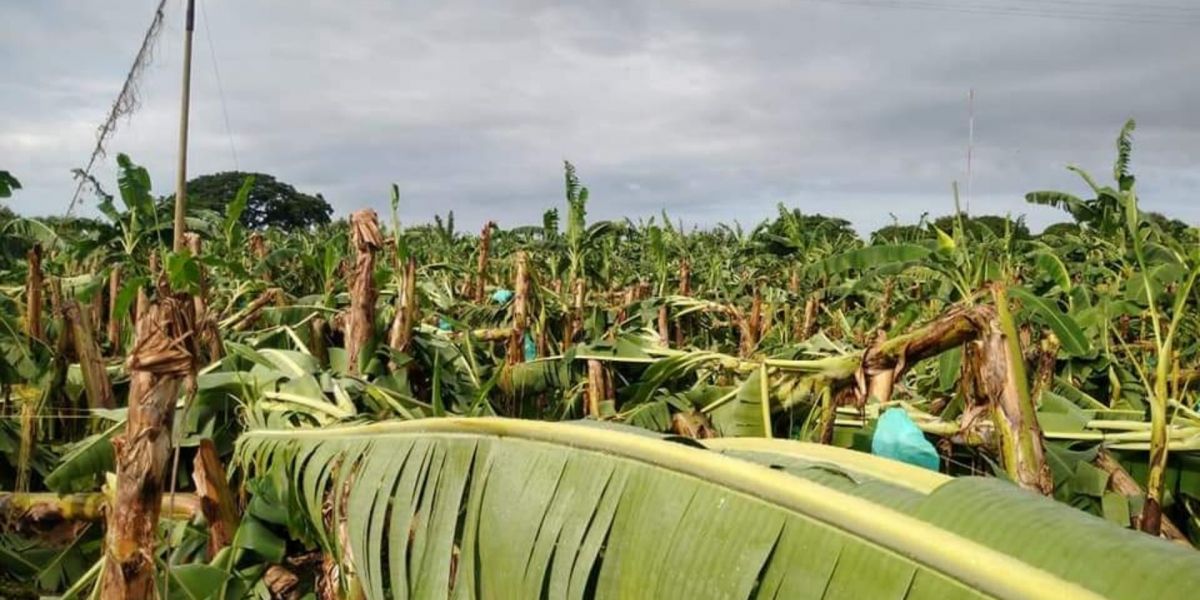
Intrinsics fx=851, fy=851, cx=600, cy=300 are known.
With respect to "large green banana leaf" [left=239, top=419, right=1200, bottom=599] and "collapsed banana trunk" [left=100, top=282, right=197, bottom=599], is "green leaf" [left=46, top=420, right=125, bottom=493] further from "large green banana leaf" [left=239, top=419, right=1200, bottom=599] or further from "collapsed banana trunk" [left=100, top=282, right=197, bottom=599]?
"collapsed banana trunk" [left=100, top=282, right=197, bottom=599]

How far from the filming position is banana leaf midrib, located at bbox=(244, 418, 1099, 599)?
71 centimetres

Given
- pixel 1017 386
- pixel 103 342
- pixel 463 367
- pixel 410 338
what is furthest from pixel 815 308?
pixel 1017 386

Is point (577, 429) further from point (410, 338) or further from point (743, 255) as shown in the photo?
point (743, 255)

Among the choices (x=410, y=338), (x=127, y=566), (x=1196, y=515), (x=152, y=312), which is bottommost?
(x=1196, y=515)

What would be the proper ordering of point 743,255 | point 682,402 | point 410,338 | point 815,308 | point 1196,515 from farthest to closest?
point 743,255
point 815,308
point 410,338
point 682,402
point 1196,515

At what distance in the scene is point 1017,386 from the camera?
4.35 feet

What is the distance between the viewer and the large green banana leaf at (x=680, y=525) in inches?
29.2

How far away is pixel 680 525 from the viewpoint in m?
0.97

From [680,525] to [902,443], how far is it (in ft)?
2.85

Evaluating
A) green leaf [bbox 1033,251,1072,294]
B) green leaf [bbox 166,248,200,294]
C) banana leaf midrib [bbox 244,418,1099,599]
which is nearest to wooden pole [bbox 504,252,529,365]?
green leaf [bbox 166,248,200,294]

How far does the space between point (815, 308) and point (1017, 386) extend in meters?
4.92

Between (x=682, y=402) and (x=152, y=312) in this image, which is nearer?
(x=152, y=312)

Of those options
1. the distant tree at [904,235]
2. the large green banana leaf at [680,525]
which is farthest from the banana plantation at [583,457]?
the distant tree at [904,235]

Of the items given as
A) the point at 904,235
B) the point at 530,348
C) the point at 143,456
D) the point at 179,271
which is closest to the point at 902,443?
the point at 143,456
